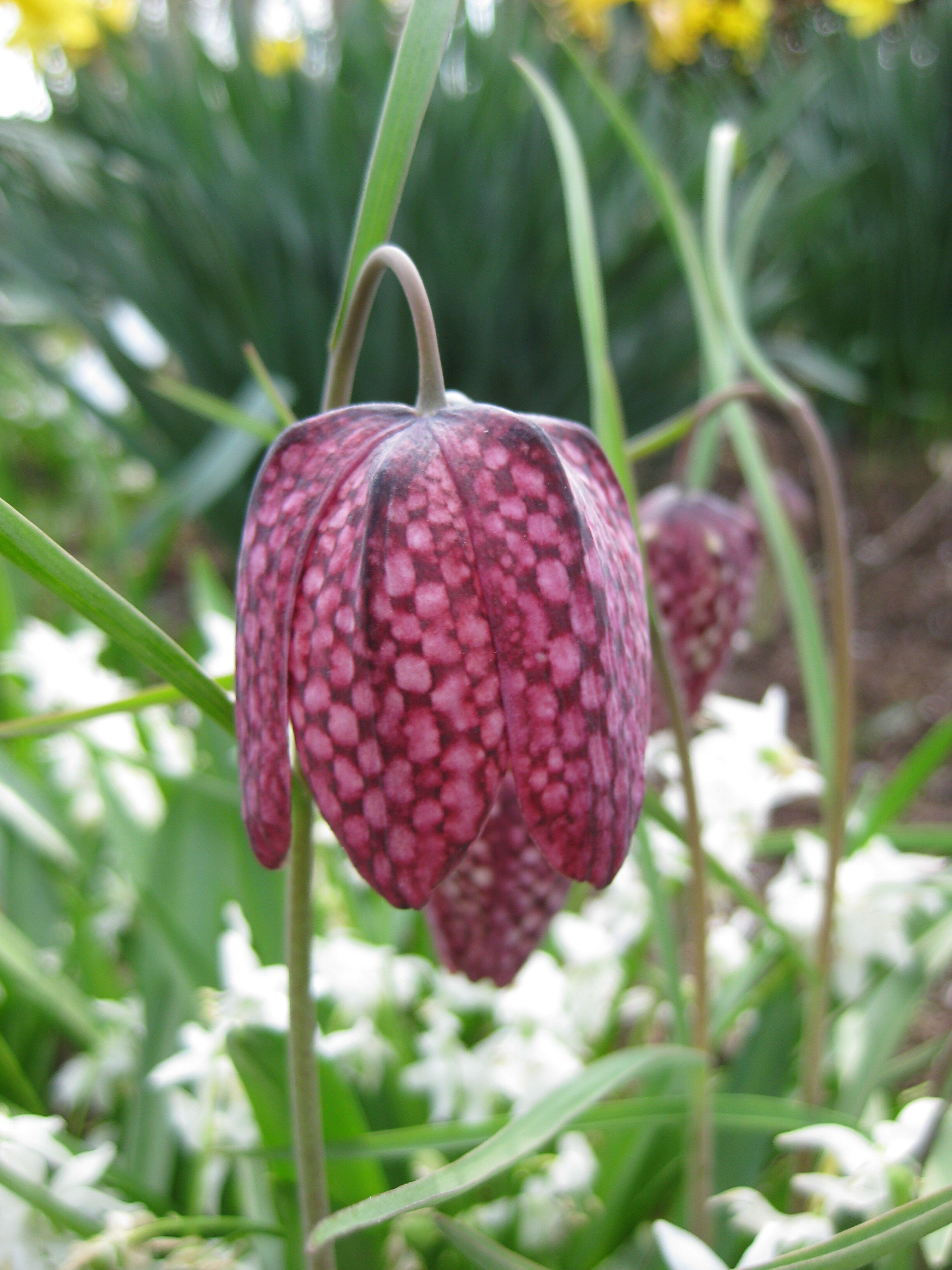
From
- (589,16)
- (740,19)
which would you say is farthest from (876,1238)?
(589,16)

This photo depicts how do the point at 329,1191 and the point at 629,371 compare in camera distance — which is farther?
the point at 629,371

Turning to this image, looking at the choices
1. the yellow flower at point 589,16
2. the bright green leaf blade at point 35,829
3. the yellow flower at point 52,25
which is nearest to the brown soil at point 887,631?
the bright green leaf blade at point 35,829

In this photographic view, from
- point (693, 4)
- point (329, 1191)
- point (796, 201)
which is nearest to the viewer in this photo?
point (329, 1191)

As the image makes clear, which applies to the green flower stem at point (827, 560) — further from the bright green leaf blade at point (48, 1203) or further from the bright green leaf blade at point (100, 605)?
the bright green leaf blade at point (48, 1203)

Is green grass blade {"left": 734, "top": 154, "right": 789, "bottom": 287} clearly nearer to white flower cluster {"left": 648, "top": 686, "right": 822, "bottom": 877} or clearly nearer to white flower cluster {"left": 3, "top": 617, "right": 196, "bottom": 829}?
white flower cluster {"left": 648, "top": 686, "right": 822, "bottom": 877}

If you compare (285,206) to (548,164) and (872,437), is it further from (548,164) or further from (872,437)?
(872,437)

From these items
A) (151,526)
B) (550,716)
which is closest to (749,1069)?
(550,716)
